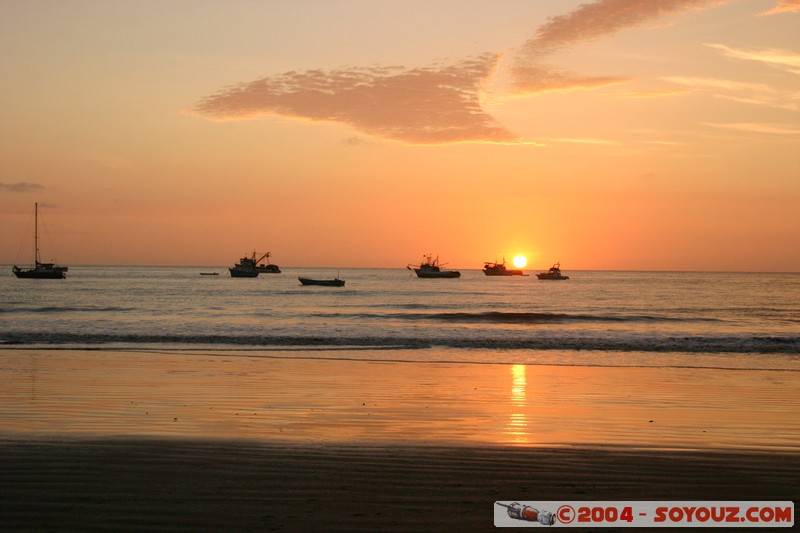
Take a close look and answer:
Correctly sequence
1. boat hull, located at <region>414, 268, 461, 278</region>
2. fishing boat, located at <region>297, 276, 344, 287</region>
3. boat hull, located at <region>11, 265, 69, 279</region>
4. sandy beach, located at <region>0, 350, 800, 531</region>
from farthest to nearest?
1. boat hull, located at <region>414, 268, 461, 278</region>
2. boat hull, located at <region>11, 265, 69, 279</region>
3. fishing boat, located at <region>297, 276, 344, 287</region>
4. sandy beach, located at <region>0, 350, 800, 531</region>

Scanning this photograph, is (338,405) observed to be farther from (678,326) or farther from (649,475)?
(678,326)

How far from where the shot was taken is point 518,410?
1412 centimetres

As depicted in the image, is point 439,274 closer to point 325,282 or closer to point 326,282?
point 325,282

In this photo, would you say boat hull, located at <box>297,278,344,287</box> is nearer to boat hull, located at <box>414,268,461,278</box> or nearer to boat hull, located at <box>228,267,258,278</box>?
boat hull, located at <box>228,267,258,278</box>

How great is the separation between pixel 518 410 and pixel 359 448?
4.78 meters

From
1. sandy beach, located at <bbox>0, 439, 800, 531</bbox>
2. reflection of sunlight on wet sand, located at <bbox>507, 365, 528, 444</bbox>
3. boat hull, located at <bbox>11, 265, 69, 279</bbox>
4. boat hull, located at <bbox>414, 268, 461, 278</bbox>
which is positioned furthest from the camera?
boat hull, located at <bbox>414, 268, 461, 278</bbox>

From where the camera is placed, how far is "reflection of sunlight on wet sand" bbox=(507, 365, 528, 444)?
11562 mm

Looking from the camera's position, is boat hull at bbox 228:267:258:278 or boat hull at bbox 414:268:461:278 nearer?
boat hull at bbox 228:267:258:278

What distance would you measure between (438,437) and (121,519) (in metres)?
5.43

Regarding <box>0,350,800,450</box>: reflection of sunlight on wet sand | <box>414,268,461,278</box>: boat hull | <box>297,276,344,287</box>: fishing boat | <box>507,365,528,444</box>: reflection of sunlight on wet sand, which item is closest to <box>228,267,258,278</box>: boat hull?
<box>297,276,344,287</box>: fishing boat

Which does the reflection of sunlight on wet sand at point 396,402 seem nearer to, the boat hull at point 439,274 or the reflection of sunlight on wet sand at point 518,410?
the reflection of sunlight on wet sand at point 518,410

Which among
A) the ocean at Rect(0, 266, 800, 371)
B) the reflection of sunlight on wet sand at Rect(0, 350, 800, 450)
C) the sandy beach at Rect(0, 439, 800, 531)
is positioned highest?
the sandy beach at Rect(0, 439, 800, 531)

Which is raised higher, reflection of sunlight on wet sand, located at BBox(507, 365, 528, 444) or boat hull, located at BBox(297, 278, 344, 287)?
reflection of sunlight on wet sand, located at BBox(507, 365, 528, 444)

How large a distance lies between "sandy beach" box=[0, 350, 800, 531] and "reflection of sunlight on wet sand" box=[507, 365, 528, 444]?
0.26 feet
